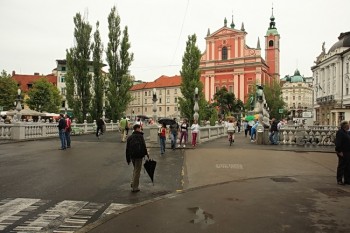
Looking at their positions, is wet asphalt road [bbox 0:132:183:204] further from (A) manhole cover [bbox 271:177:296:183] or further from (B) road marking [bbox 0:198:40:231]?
(A) manhole cover [bbox 271:177:296:183]

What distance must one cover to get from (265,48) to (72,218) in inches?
3713

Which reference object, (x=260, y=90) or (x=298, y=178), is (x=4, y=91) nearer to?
(x=260, y=90)

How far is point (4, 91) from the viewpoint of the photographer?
199 ft

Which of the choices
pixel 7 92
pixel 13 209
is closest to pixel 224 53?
pixel 7 92

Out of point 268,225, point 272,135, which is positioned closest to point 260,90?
point 272,135

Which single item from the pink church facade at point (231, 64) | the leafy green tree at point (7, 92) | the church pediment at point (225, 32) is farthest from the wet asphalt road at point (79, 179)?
the church pediment at point (225, 32)

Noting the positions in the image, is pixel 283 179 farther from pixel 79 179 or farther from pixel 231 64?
pixel 231 64

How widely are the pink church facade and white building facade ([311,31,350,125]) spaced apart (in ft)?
40.9

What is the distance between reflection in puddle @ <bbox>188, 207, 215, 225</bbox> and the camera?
549 centimetres

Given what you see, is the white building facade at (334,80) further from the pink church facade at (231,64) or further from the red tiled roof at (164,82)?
the red tiled roof at (164,82)


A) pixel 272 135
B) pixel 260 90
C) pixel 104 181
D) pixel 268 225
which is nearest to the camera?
pixel 268 225

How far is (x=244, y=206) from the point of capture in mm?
6539

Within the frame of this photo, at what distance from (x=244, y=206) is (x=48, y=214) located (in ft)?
12.2

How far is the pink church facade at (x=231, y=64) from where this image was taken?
78.1m
